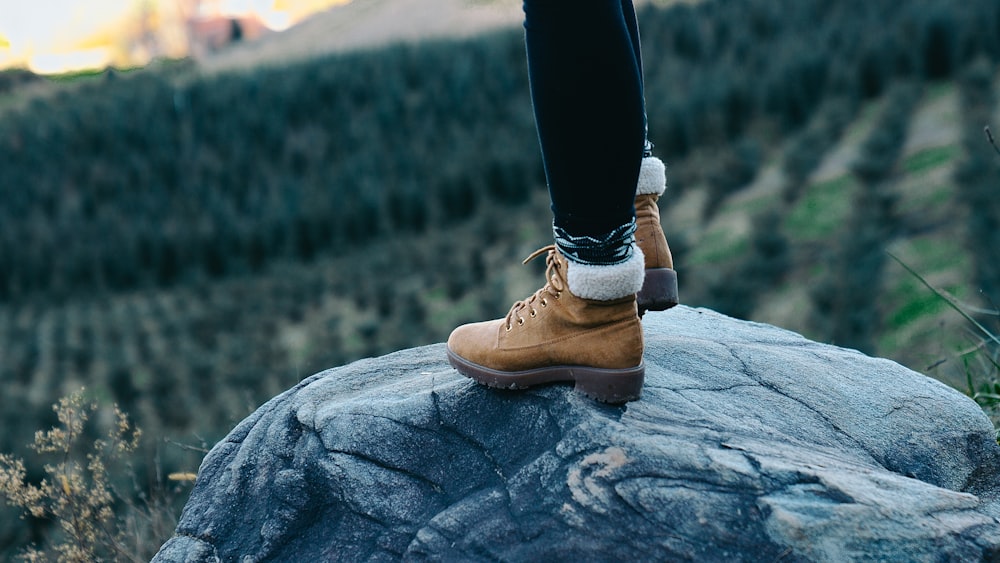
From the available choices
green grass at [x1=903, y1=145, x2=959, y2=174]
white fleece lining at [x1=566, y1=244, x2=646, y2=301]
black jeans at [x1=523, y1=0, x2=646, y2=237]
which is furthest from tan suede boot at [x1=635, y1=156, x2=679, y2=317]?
green grass at [x1=903, y1=145, x2=959, y2=174]

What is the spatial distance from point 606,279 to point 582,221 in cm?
12

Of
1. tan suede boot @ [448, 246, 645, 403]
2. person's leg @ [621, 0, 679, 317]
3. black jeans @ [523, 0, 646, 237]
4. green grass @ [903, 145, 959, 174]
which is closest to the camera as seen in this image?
black jeans @ [523, 0, 646, 237]

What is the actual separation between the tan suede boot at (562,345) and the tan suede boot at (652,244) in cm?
25

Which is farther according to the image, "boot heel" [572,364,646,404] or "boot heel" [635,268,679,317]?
"boot heel" [635,268,679,317]

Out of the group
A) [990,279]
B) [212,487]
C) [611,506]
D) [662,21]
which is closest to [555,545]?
[611,506]

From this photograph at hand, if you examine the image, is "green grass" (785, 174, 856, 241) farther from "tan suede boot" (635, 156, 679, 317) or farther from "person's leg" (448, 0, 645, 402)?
"person's leg" (448, 0, 645, 402)

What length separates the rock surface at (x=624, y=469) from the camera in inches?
63.9

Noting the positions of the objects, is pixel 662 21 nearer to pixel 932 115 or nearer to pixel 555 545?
pixel 932 115

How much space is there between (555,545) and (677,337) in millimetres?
894

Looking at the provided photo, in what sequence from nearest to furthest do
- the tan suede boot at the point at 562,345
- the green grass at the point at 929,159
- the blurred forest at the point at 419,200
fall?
1. the tan suede boot at the point at 562,345
2. the blurred forest at the point at 419,200
3. the green grass at the point at 929,159

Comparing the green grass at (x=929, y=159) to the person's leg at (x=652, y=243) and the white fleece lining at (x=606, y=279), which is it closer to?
the person's leg at (x=652, y=243)

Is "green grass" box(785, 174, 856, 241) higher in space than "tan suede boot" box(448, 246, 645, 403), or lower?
lower

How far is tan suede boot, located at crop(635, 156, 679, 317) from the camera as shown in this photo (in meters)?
2.05

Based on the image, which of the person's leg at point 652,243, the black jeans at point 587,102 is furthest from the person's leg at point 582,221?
the person's leg at point 652,243
